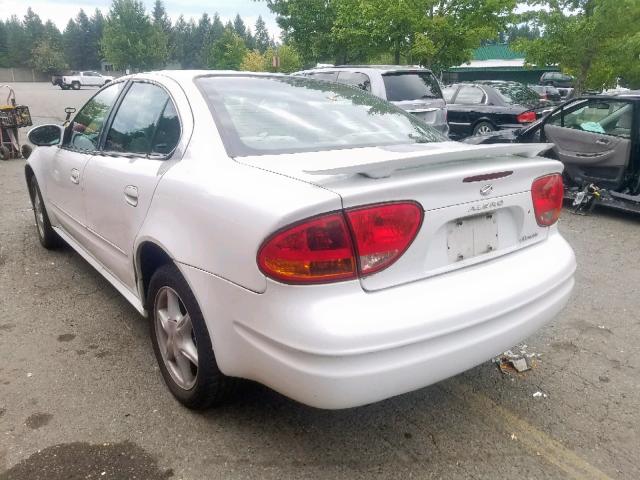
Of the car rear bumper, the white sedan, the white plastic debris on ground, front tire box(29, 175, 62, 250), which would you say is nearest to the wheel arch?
the white sedan

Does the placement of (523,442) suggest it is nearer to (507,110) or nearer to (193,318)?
(193,318)

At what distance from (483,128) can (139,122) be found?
409 inches

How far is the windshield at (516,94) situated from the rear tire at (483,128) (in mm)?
670

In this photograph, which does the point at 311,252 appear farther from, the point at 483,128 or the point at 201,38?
the point at 201,38

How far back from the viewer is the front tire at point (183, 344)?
238 cm

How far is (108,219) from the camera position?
315 centimetres

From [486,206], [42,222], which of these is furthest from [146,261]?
[42,222]

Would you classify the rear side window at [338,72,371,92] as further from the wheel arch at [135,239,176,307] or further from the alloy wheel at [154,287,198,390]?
the alloy wheel at [154,287,198,390]

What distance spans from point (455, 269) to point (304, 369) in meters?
0.73

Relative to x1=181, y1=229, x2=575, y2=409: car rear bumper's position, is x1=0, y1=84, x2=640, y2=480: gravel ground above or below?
below

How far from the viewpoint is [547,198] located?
2.62 m

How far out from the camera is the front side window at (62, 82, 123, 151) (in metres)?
3.59

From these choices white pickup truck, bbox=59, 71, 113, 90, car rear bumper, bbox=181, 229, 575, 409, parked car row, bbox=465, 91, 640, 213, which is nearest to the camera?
car rear bumper, bbox=181, 229, 575, 409

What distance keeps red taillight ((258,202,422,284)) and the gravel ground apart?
0.88m
